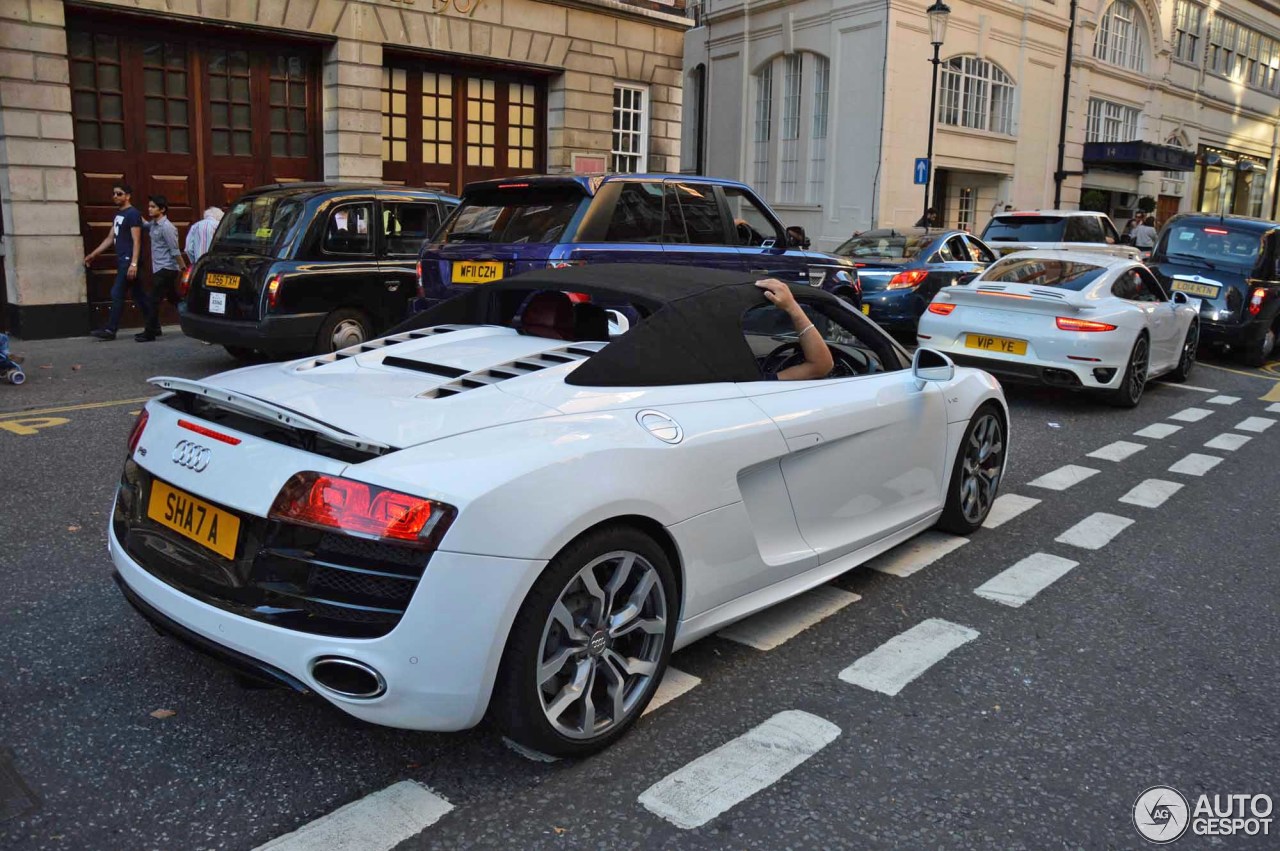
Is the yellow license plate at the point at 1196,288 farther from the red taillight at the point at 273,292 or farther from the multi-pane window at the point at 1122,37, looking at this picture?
the multi-pane window at the point at 1122,37

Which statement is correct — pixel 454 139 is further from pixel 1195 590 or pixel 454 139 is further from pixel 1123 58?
pixel 1123 58

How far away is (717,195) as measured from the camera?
9.84 meters

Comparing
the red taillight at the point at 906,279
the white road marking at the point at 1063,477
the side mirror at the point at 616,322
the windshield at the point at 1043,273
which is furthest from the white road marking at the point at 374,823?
the red taillight at the point at 906,279

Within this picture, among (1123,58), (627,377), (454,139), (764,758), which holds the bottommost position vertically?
(764,758)

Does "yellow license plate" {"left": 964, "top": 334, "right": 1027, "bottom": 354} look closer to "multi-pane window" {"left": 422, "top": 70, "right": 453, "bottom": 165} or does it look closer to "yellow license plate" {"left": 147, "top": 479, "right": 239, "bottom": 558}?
"yellow license plate" {"left": 147, "top": 479, "right": 239, "bottom": 558}

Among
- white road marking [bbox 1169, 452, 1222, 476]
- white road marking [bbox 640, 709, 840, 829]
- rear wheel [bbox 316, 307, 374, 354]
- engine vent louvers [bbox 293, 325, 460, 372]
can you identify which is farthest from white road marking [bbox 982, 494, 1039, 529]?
rear wheel [bbox 316, 307, 374, 354]

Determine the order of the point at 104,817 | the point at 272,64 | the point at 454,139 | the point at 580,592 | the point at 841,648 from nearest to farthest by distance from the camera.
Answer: the point at 104,817, the point at 580,592, the point at 841,648, the point at 272,64, the point at 454,139

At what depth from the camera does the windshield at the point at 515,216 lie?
28.4 ft

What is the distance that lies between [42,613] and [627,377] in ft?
8.36

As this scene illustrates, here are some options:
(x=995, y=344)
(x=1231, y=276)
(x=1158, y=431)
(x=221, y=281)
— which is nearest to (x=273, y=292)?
(x=221, y=281)

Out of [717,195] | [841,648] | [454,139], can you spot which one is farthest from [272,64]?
[841,648]

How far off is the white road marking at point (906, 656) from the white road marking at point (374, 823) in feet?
5.25

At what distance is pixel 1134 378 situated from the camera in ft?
31.2

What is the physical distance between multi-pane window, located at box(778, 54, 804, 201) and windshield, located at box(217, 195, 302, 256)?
19986 mm
